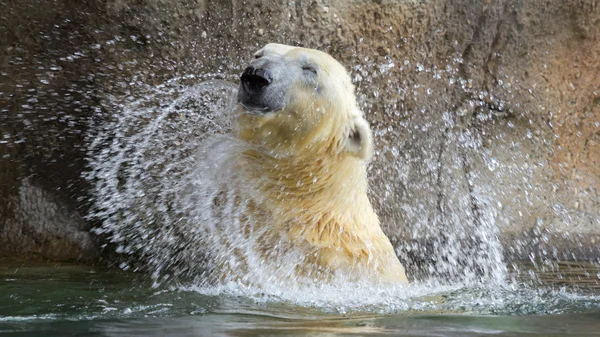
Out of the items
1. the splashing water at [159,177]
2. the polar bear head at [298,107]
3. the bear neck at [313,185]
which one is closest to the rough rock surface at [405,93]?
the splashing water at [159,177]

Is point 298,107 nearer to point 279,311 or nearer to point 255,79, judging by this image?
point 255,79

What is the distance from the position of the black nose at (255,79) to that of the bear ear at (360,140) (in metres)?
0.49

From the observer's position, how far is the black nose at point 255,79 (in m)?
3.42

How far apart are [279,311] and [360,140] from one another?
1092mm

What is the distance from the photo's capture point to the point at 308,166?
3621mm

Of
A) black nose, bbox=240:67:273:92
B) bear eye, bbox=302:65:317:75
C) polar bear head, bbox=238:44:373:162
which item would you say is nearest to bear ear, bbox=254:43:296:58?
polar bear head, bbox=238:44:373:162

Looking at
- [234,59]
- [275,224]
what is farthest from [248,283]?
[234,59]

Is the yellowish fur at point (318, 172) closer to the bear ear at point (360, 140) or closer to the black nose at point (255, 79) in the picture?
the bear ear at point (360, 140)

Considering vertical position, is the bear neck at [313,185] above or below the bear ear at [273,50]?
below

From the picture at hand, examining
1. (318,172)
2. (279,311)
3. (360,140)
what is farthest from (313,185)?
(279,311)

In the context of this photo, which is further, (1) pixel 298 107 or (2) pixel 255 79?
(1) pixel 298 107

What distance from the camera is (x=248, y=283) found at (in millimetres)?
3398

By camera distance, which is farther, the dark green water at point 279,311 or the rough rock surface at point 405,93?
the rough rock surface at point 405,93

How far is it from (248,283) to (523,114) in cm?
288
